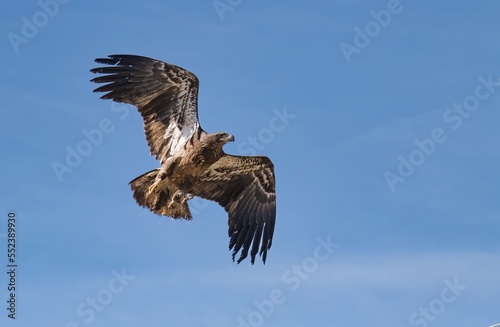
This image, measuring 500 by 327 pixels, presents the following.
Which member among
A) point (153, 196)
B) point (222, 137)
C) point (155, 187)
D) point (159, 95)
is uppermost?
point (159, 95)

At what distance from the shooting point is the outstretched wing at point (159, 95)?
79.3ft

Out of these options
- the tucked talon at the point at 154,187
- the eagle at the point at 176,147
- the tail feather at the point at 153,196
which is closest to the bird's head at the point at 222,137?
the eagle at the point at 176,147

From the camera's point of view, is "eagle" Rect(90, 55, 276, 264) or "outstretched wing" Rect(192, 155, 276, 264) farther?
"outstretched wing" Rect(192, 155, 276, 264)

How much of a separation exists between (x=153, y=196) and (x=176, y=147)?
4.15ft

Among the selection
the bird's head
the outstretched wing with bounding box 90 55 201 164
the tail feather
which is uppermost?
the outstretched wing with bounding box 90 55 201 164

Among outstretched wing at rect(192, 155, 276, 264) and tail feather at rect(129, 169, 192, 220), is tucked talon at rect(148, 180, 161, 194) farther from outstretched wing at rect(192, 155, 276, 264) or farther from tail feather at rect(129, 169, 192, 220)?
outstretched wing at rect(192, 155, 276, 264)

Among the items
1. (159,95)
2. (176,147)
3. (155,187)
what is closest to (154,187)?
(155,187)

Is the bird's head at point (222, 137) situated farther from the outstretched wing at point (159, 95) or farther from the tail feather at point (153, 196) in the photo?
the tail feather at point (153, 196)

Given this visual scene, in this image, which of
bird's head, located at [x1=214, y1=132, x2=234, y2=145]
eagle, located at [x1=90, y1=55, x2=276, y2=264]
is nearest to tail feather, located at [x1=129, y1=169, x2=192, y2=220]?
eagle, located at [x1=90, y1=55, x2=276, y2=264]

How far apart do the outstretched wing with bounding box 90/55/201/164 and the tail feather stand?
2.19 ft

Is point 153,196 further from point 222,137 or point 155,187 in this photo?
point 222,137

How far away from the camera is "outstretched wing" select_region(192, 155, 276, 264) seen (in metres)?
25.1

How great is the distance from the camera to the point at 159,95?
24344 millimetres

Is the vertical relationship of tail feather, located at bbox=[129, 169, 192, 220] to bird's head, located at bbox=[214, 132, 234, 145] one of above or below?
below
